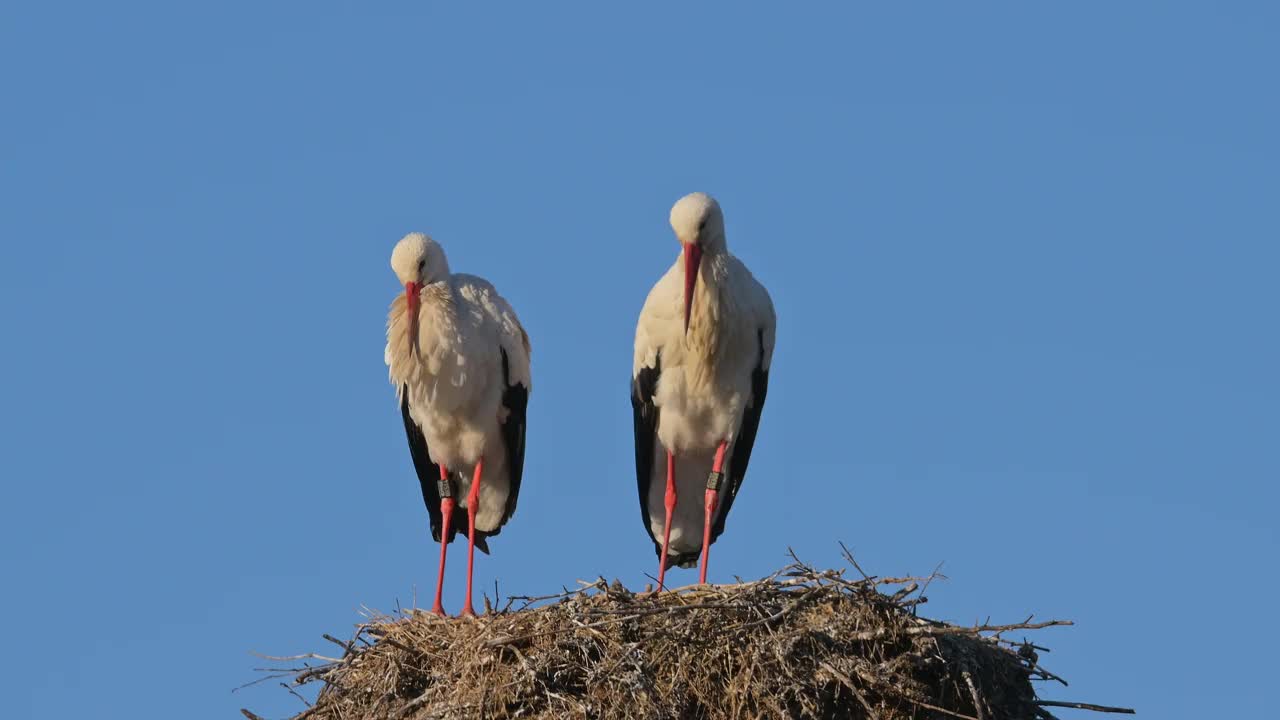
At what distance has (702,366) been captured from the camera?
934 centimetres

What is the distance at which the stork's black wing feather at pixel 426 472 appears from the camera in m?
9.95

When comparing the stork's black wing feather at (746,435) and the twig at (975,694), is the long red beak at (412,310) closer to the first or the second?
the stork's black wing feather at (746,435)

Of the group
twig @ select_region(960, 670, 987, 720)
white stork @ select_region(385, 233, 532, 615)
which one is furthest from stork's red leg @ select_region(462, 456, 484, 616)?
twig @ select_region(960, 670, 987, 720)

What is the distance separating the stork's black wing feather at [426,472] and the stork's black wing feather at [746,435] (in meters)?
1.17

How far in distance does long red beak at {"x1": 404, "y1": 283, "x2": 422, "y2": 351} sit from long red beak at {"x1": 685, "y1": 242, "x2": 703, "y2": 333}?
1.12 metres

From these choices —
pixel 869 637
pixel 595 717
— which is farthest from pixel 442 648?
pixel 869 637

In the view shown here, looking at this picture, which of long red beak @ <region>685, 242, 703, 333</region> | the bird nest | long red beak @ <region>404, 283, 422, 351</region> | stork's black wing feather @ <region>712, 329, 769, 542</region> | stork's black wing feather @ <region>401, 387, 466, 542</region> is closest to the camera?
the bird nest

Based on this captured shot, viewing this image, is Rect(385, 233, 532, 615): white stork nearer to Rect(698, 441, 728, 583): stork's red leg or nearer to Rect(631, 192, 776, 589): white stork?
Rect(631, 192, 776, 589): white stork

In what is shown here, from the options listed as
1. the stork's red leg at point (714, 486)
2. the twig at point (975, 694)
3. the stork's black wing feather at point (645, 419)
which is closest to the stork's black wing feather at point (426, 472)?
the stork's black wing feather at point (645, 419)

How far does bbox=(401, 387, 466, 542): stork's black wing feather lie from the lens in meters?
9.95

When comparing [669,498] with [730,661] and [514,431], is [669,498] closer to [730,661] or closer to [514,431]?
[514,431]

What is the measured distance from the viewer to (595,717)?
7625mm

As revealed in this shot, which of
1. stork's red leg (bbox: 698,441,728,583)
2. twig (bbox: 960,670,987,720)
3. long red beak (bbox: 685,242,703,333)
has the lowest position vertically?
twig (bbox: 960,670,987,720)

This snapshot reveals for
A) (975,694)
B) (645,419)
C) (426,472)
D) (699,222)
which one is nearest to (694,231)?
(699,222)
